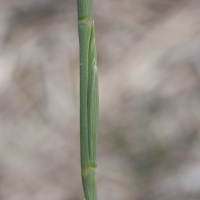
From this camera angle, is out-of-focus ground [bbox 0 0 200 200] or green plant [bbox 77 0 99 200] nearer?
green plant [bbox 77 0 99 200]

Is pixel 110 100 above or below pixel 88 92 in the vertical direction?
above

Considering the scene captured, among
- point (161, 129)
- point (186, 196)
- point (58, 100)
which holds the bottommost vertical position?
point (186, 196)

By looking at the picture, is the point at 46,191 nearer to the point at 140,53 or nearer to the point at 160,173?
the point at 160,173

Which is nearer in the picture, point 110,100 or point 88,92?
point 88,92

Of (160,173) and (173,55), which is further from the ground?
(173,55)

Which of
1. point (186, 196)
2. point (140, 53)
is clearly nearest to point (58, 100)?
point (140, 53)
